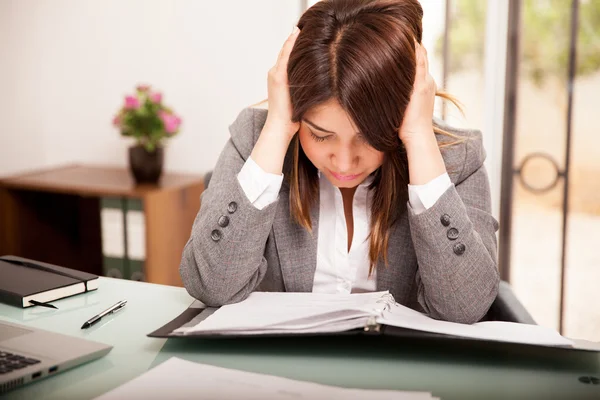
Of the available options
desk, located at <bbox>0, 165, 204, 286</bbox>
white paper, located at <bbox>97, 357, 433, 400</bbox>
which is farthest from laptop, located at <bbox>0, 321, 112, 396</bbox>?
desk, located at <bbox>0, 165, 204, 286</bbox>

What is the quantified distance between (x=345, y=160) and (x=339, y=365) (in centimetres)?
38

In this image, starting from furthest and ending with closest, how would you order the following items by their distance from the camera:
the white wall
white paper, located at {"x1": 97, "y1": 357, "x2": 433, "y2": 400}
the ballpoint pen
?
the white wall
the ballpoint pen
white paper, located at {"x1": 97, "y1": 357, "x2": 433, "y2": 400}

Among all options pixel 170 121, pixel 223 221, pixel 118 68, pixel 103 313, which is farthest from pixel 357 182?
pixel 118 68

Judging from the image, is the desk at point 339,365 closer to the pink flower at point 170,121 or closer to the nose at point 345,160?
the nose at point 345,160

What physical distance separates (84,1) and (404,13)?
214 centimetres

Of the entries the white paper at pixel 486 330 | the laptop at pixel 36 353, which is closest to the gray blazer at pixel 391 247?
the white paper at pixel 486 330

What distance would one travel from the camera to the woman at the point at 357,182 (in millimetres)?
1096

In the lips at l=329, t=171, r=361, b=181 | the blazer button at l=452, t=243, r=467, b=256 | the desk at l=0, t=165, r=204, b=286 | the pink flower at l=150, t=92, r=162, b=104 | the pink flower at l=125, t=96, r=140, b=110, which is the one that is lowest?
the desk at l=0, t=165, r=204, b=286

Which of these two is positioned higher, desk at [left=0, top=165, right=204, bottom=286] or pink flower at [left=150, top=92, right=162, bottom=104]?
pink flower at [left=150, top=92, right=162, bottom=104]

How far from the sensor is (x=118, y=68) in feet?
9.46

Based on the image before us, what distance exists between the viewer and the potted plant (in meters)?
2.54

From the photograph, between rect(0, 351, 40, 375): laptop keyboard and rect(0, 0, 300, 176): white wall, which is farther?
rect(0, 0, 300, 176): white wall

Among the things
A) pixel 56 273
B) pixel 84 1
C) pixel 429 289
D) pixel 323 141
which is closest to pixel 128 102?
pixel 84 1

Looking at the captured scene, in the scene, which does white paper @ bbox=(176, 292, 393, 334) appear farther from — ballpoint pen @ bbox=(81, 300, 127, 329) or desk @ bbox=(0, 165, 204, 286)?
desk @ bbox=(0, 165, 204, 286)
